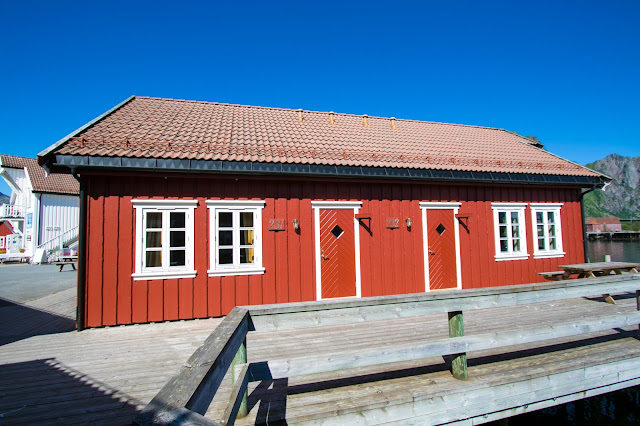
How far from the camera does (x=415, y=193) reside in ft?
28.4

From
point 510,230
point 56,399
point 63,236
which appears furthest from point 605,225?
point 56,399

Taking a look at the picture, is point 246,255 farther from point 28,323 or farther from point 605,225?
point 605,225

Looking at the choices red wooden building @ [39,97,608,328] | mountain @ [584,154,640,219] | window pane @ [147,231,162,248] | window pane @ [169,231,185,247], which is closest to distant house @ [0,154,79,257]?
red wooden building @ [39,97,608,328]

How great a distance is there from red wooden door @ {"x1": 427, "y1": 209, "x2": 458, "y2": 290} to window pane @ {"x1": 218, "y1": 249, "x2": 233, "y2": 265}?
4854 millimetres

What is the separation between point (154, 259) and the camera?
6.95 meters

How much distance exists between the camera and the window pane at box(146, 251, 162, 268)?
6.91 m

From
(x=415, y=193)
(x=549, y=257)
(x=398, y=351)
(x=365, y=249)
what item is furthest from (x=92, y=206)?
(x=549, y=257)

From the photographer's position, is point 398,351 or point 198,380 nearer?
point 198,380

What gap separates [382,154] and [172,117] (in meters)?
5.63

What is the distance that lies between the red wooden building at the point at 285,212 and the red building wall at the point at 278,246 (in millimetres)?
26

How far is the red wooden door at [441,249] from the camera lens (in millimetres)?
8688

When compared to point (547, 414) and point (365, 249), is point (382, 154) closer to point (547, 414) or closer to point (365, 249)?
point (365, 249)

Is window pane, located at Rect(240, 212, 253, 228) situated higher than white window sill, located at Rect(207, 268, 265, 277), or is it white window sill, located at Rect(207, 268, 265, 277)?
window pane, located at Rect(240, 212, 253, 228)

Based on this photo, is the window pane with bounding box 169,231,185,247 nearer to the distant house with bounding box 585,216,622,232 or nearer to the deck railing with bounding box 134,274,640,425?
the deck railing with bounding box 134,274,640,425
